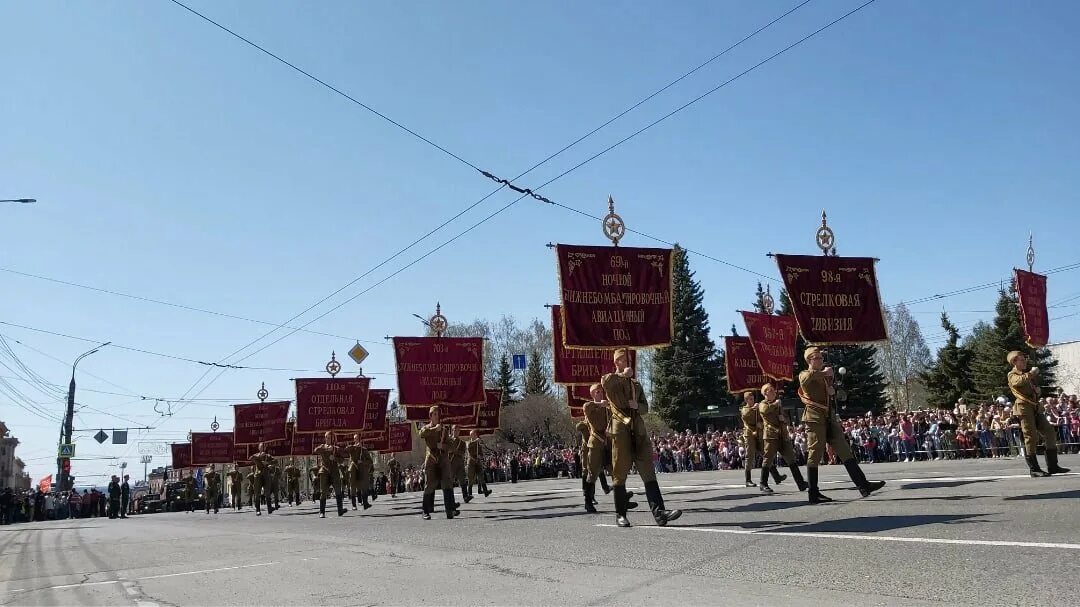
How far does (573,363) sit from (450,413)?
6827 millimetres

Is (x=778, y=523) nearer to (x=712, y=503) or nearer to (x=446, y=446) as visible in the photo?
(x=712, y=503)

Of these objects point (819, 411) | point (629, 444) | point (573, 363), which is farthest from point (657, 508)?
point (573, 363)

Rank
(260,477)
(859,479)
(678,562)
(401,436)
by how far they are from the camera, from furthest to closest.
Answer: (401,436) → (260,477) → (859,479) → (678,562)

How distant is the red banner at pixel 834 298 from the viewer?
619 inches

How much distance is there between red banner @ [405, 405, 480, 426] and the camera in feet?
83.0

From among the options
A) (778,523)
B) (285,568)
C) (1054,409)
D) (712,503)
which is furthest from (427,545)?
(1054,409)

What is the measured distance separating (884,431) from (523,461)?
84.3 feet

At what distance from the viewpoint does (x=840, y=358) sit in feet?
192

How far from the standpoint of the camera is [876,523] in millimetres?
7973

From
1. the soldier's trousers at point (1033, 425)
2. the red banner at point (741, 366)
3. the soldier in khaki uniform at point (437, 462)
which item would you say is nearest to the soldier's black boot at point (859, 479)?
the soldier's trousers at point (1033, 425)

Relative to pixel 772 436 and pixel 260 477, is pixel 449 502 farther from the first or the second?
pixel 260 477

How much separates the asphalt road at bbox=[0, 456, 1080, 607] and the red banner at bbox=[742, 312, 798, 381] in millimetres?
11043

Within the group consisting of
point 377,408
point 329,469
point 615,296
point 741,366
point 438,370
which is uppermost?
point 615,296

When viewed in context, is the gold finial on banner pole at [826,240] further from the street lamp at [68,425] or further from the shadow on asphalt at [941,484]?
the street lamp at [68,425]
